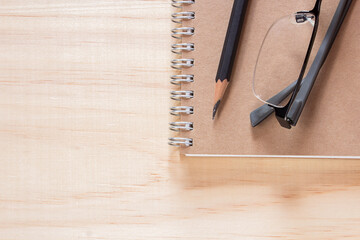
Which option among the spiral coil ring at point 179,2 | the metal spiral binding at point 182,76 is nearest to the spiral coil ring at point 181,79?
the metal spiral binding at point 182,76

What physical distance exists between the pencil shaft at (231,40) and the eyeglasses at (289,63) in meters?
0.04

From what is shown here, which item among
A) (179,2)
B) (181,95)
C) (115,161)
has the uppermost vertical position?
(179,2)

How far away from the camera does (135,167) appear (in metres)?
0.65

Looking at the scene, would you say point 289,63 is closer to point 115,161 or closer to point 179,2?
point 179,2

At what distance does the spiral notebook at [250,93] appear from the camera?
1.89 feet

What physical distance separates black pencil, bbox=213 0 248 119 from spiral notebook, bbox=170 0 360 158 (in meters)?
0.01

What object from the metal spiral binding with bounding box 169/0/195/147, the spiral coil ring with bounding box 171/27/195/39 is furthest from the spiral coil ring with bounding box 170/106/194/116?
the spiral coil ring with bounding box 171/27/195/39

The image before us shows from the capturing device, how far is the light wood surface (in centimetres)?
63

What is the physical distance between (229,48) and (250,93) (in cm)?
7

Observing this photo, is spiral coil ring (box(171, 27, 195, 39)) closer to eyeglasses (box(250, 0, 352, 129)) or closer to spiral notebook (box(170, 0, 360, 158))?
spiral notebook (box(170, 0, 360, 158))

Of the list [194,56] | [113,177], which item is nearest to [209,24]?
[194,56]

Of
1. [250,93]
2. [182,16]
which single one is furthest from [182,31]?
[250,93]

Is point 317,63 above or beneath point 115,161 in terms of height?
above

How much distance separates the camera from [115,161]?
66 centimetres
